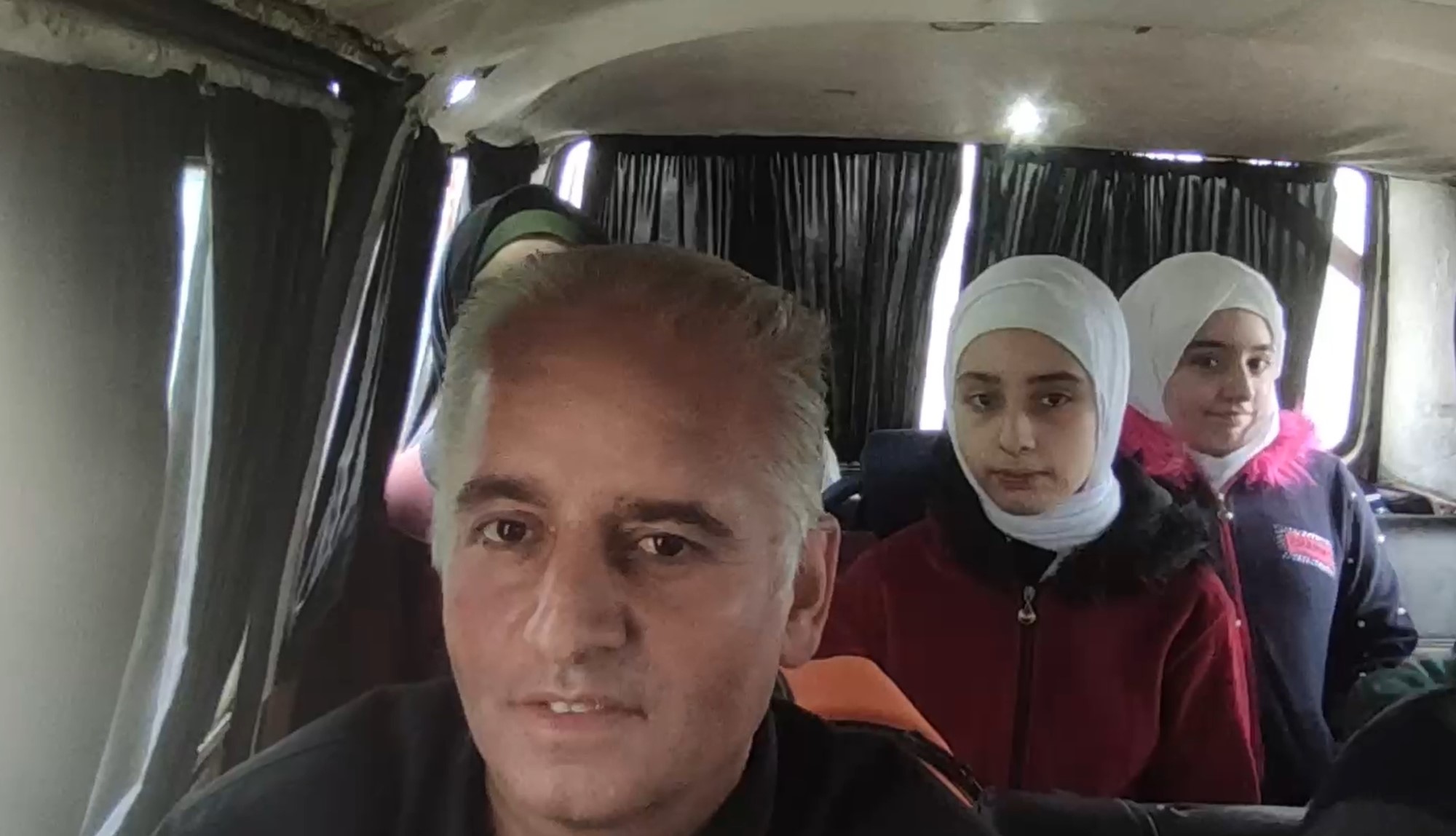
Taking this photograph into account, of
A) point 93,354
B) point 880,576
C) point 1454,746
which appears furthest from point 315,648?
point 1454,746

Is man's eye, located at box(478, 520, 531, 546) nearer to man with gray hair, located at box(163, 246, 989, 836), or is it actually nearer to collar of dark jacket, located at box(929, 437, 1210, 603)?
man with gray hair, located at box(163, 246, 989, 836)

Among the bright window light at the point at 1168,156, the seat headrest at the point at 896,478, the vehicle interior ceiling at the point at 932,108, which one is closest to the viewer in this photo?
the vehicle interior ceiling at the point at 932,108

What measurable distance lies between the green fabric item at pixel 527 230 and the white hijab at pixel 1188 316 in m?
0.44

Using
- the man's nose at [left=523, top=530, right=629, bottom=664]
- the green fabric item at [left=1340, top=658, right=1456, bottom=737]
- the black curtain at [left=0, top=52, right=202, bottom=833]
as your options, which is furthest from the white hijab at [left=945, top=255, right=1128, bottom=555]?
the black curtain at [left=0, top=52, right=202, bottom=833]

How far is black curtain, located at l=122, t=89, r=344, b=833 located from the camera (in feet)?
2.57

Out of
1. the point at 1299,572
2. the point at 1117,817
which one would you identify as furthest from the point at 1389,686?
the point at 1117,817

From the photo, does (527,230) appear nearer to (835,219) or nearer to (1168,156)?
(835,219)

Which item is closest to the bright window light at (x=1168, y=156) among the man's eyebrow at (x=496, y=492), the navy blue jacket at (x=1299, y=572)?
the navy blue jacket at (x=1299, y=572)

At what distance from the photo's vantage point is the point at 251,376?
831 mm

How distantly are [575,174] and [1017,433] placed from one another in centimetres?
37

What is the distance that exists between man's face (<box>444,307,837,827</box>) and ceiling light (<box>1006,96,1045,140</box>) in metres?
0.50

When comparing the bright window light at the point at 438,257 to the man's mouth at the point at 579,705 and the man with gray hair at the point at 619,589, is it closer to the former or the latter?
the man with gray hair at the point at 619,589

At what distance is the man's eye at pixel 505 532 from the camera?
2.04 ft

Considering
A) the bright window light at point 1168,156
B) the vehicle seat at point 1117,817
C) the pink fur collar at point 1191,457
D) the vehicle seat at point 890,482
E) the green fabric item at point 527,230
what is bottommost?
the vehicle seat at point 1117,817
